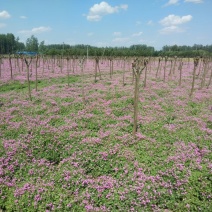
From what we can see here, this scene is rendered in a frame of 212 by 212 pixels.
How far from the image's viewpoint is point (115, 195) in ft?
20.6

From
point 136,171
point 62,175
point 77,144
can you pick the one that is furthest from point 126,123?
point 62,175

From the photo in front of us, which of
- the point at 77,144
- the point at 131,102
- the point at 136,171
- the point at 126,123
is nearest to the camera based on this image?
the point at 136,171

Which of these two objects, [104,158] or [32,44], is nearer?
[104,158]

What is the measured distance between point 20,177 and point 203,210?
21.0 feet

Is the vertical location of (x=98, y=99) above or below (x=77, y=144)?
above

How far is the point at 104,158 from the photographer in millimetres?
7977

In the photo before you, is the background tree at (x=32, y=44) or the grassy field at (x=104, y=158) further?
the background tree at (x=32, y=44)

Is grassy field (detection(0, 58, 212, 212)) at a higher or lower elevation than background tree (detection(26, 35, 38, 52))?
lower

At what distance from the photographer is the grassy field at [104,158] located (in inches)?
246

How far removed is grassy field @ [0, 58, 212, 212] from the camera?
6.24 metres

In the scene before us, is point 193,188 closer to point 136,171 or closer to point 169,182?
point 169,182

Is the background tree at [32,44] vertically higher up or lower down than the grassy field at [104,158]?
higher up

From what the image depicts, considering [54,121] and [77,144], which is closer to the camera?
[77,144]

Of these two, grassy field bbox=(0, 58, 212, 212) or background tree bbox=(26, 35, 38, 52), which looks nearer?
grassy field bbox=(0, 58, 212, 212)
